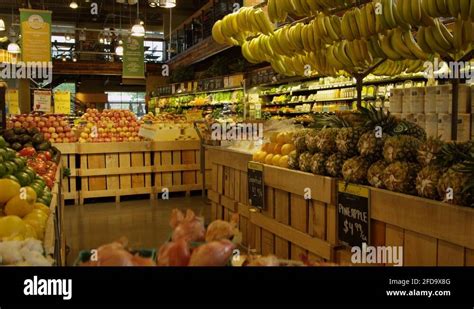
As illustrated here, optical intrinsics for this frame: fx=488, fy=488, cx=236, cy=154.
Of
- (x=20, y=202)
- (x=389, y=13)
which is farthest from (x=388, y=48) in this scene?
(x=20, y=202)

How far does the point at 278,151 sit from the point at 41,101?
9.19 meters

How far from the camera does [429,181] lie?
2553 millimetres

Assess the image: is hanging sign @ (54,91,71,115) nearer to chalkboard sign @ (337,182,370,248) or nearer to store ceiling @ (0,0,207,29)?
store ceiling @ (0,0,207,29)

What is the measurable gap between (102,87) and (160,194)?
2363 cm

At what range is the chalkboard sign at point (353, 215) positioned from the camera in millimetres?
2990

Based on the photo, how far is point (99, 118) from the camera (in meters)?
10.4

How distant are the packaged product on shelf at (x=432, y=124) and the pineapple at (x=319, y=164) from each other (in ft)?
3.93

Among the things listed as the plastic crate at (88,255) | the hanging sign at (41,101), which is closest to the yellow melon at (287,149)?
the plastic crate at (88,255)

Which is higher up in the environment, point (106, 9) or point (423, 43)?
point (106, 9)

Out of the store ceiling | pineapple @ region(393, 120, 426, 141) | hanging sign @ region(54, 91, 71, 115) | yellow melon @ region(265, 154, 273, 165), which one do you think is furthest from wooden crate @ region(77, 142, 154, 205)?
the store ceiling

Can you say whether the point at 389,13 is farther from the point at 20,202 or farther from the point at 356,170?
the point at 20,202

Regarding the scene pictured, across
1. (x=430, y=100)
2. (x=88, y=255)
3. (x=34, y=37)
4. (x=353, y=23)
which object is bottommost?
(x=88, y=255)
